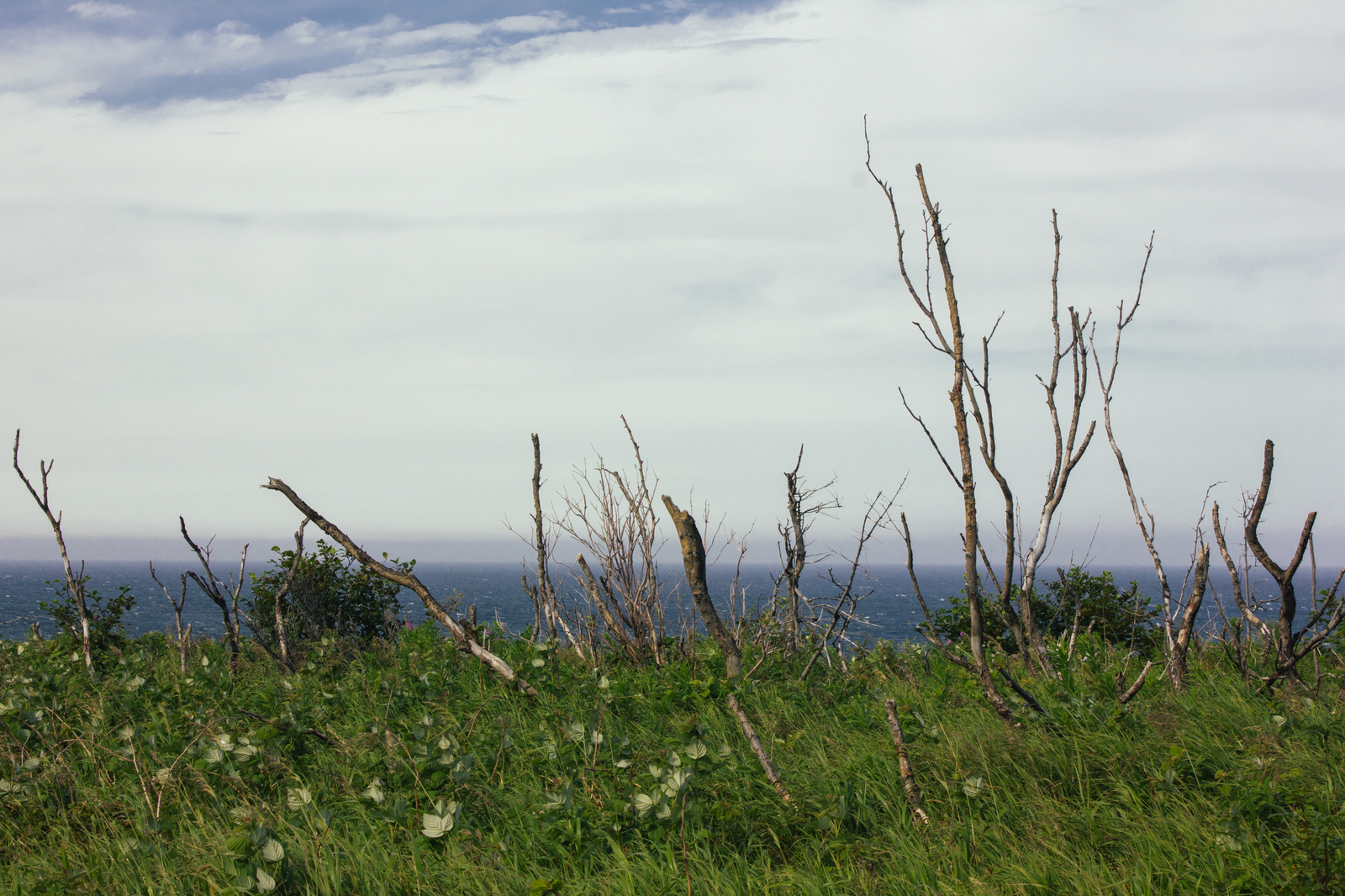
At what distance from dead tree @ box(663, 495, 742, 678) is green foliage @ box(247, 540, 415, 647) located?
4.99m

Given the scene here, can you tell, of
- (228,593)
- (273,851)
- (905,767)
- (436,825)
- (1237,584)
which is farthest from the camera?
(228,593)

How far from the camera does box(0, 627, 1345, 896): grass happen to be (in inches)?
126

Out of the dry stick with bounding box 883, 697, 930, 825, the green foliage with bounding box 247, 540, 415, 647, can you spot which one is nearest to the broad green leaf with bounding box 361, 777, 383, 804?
the dry stick with bounding box 883, 697, 930, 825

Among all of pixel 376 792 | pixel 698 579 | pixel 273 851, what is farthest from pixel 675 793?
pixel 698 579

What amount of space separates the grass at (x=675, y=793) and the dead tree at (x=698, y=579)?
1.68 feet

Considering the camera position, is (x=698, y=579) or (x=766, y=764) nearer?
(x=766, y=764)

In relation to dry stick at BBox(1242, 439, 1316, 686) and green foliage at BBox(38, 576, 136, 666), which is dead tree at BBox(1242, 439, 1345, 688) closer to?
dry stick at BBox(1242, 439, 1316, 686)

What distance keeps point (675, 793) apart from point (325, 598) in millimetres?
8487

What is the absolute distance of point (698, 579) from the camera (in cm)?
623

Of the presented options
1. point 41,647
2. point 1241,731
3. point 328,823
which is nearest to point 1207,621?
point 1241,731

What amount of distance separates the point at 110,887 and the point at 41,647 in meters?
7.09

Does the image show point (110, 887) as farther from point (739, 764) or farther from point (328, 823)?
point (739, 764)

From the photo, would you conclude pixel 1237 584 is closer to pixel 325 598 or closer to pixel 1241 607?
pixel 1241 607

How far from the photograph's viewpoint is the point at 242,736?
4.68 m
